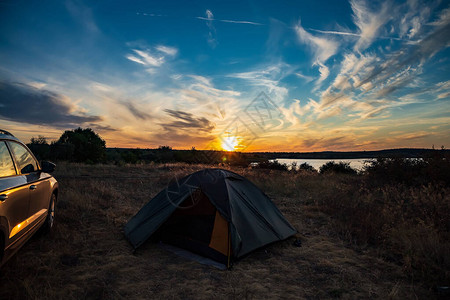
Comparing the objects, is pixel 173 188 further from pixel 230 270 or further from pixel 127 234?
pixel 230 270

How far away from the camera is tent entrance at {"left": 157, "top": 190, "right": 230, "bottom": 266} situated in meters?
4.58

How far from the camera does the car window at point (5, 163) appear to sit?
312cm

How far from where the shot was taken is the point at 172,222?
18.1 ft

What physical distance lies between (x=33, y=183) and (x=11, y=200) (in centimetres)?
99

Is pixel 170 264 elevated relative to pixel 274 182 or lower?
lower

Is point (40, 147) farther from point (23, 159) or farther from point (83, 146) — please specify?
point (23, 159)

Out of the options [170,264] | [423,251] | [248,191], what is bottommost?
[170,264]

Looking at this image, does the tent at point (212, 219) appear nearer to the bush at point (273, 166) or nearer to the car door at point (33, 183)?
the car door at point (33, 183)

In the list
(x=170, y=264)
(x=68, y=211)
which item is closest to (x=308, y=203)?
(x=170, y=264)

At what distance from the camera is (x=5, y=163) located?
10.7 feet

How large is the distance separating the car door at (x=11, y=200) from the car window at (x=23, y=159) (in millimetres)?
226

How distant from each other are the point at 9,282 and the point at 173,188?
307 centimetres

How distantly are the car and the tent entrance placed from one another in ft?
7.80

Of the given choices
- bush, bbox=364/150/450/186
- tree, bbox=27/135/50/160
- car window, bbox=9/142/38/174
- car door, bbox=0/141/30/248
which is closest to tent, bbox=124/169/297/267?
car door, bbox=0/141/30/248
